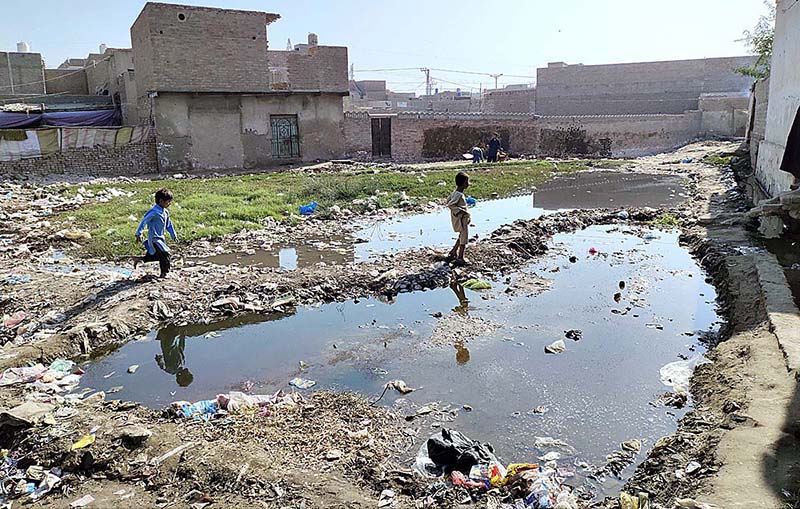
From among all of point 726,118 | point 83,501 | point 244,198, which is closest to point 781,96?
point 244,198

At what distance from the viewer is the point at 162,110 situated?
20.7m

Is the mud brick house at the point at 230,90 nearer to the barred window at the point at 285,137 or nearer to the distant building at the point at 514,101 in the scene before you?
the barred window at the point at 285,137

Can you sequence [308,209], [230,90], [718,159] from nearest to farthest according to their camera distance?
[308,209] < [718,159] < [230,90]

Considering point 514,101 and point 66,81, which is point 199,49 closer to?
point 66,81

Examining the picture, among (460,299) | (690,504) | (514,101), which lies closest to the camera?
(690,504)

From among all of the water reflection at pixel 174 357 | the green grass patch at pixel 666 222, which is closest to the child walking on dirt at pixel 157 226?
the water reflection at pixel 174 357

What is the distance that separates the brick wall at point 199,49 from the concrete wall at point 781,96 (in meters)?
17.0

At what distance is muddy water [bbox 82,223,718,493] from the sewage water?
2.44 metres

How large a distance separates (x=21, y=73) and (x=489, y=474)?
31272mm

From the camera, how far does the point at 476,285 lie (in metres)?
7.47

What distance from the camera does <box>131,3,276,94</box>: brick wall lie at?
66.9 feet

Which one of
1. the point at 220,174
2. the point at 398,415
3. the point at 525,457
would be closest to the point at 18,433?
the point at 398,415

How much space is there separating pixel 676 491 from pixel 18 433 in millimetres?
4159

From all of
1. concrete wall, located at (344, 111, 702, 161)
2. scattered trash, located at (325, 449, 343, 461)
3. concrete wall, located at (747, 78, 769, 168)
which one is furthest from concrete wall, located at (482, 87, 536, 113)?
scattered trash, located at (325, 449, 343, 461)
